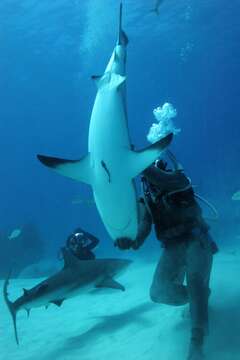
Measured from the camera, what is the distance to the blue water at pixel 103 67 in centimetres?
3344

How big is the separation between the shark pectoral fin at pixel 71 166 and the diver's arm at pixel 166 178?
4.19ft

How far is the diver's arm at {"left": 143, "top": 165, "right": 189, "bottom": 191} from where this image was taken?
5.15 metres

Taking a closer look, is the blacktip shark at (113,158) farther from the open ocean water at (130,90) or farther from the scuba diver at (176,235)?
the open ocean water at (130,90)

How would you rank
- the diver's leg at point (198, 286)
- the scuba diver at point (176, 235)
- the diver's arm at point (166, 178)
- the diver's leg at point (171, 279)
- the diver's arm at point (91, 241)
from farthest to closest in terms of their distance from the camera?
1. the diver's arm at point (91, 241)
2. the diver's leg at point (171, 279)
3. the scuba diver at point (176, 235)
4. the diver's arm at point (166, 178)
5. the diver's leg at point (198, 286)

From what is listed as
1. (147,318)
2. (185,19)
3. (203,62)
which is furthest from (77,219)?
(147,318)

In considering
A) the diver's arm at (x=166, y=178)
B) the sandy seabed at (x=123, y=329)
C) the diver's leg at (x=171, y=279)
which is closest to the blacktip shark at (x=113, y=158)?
the diver's arm at (x=166, y=178)

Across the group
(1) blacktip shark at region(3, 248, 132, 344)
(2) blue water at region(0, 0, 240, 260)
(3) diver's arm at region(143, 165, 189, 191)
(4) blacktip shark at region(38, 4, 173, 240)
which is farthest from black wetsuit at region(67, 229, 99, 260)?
(4) blacktip shark at region(38, 4, 173, 240)

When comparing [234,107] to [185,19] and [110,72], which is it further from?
[110,72]

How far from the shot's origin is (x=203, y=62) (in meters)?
55.7

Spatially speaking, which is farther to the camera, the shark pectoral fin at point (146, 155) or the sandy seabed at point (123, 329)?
the sandy seabed at point (123, 329)

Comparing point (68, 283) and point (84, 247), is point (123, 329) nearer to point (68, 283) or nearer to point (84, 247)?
point (68, 283)

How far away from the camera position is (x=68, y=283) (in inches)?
275

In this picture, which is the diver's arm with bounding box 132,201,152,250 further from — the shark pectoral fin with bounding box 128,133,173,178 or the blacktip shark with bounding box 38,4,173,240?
the shark pectoral fin with bounding box 128,133,173,178

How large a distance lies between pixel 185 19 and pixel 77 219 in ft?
126
